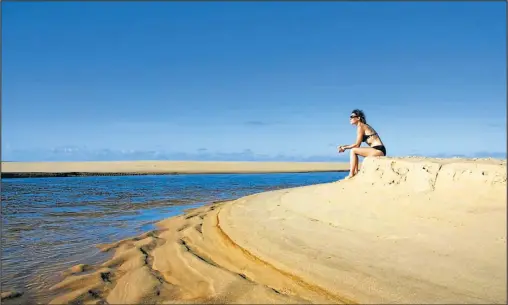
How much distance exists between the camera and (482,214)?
17.2 ft

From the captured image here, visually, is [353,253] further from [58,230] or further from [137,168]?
[137,168]

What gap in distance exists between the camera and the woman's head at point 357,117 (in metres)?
9.50

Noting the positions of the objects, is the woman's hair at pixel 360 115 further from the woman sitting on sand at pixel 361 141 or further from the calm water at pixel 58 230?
the calm water at pixel 58 230

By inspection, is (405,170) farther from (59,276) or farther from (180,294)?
(59,276)

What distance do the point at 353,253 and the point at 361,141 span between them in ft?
15.8

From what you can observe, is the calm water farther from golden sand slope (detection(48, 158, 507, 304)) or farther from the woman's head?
the woman's head

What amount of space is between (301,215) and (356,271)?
3.52m

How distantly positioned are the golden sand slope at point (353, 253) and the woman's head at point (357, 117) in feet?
5.37

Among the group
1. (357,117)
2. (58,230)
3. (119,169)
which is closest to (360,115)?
(357,117)

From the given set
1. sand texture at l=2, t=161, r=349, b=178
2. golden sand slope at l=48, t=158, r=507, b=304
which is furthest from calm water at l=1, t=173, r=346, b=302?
sand texture at l=2, t=161, r=349, b=178

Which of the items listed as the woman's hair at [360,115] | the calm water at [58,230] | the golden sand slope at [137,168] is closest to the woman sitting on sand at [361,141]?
the woman's hair at [360,115]

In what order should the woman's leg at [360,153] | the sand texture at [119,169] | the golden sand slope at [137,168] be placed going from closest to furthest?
the woman's leg at [360,153], the sand texture at [119,169], the golden sand slope at [137,168]

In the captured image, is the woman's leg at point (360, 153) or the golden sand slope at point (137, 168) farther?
the golden sand slope at point (137, 168)

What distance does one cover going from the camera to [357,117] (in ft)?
31.2
